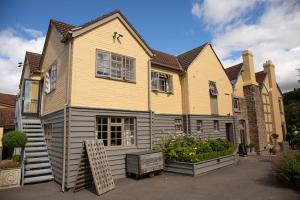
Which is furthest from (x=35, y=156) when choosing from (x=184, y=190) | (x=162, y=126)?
(x=184, y=190)

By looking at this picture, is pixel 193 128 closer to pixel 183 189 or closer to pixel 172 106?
pixel 172 106

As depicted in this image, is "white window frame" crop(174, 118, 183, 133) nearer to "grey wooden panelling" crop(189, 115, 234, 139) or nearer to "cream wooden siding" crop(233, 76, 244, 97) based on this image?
"grey wooden panelling" crop(189, 115, 234, 139)

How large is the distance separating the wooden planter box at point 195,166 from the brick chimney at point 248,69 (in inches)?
496

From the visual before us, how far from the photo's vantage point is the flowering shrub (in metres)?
12.2

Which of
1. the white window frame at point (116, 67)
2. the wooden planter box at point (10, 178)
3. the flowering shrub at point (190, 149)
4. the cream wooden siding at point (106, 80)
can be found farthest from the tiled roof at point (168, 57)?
the wooden planter box at point (10, 178)

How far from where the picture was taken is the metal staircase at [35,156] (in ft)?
35.1

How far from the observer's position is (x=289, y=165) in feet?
28.4

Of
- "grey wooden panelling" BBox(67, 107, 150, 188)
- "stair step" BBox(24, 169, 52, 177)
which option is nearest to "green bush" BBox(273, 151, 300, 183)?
"grey wooden panelling" BBox(67, 107, 150, 188)

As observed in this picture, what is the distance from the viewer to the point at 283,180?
935 cm

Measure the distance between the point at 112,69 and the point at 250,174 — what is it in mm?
9228

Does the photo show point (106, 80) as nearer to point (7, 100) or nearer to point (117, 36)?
point (117, 36)

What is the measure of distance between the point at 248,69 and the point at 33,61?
68.3ft

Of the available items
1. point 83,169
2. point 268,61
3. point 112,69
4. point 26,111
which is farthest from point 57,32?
point 268,61

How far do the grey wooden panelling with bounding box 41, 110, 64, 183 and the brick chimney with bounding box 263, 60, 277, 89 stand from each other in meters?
25.9
